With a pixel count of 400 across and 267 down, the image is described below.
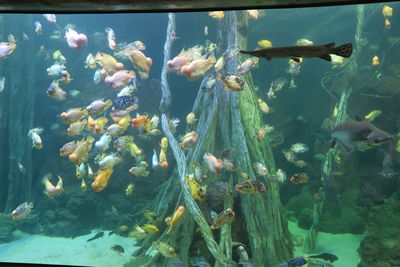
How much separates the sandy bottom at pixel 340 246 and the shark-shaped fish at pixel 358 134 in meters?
3.07

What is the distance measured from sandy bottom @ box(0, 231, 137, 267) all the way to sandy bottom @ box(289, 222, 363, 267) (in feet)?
13.9

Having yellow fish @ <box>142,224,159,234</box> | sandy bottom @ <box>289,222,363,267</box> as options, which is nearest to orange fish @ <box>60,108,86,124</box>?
yellow fish @ <box>142,224,159,234</box>

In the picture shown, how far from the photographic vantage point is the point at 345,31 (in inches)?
517

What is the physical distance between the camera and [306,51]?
2.15 meters

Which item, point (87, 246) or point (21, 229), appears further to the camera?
point (21, 229)

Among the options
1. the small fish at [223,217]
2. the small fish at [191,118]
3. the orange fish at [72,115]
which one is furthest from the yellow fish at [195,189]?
the orange fish at [72,115]

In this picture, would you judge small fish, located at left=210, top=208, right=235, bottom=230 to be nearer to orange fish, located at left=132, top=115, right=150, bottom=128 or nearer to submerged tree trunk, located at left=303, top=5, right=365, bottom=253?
orange fish, located at left=132, top=115, right=150, bottom=128

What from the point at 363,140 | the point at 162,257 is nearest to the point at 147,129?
the point at 162,257

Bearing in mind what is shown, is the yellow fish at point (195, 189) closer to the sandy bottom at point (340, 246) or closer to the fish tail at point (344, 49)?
the sandy bottom at point (340, 246)

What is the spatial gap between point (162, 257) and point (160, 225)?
2.49 ft

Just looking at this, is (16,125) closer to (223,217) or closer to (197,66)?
(197,66)

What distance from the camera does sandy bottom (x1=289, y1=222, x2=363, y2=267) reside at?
628 cm

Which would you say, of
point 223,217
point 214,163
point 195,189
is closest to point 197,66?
point 214,163

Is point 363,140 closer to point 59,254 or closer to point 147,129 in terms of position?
point 147,129
